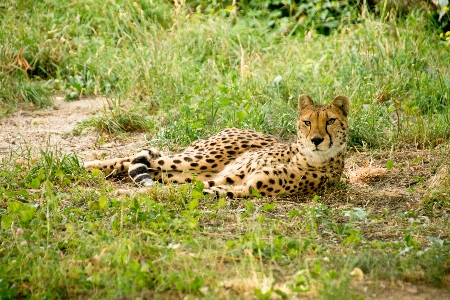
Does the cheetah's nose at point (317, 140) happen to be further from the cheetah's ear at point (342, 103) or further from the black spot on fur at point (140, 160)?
the black spot on fur at point (140, 160)

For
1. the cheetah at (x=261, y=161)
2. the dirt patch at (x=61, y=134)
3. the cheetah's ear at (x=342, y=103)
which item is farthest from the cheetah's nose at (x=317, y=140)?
the dirt patch at (x=61, y=134)

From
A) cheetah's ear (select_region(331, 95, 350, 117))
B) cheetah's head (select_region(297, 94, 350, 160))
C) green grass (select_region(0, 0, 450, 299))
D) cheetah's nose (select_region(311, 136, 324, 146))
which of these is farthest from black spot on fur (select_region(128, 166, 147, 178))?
cheetah's ear (select_region(331, 95, 350, 117))

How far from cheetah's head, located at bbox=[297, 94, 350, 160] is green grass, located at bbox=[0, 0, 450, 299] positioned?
1.07 feet

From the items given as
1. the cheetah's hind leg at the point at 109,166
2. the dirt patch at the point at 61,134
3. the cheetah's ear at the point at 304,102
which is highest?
the cheetah's ear at the point at 304,102

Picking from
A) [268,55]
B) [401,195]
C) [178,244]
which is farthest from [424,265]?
[268,55]

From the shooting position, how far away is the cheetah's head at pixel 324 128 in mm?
5539

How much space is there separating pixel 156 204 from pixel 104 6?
17.0 feet

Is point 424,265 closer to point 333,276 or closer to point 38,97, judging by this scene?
point 333,276

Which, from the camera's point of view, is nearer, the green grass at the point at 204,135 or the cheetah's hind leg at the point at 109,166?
the green grass at the point at 204,135

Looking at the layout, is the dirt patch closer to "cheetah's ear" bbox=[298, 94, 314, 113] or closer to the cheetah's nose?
"cheetah's ear" bbox=[298, 94, 314, 113]

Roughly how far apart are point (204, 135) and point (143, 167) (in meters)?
1.13

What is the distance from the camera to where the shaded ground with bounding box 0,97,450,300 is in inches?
186

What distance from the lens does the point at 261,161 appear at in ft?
19.3

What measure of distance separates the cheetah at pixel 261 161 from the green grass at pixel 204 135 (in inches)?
6.9
